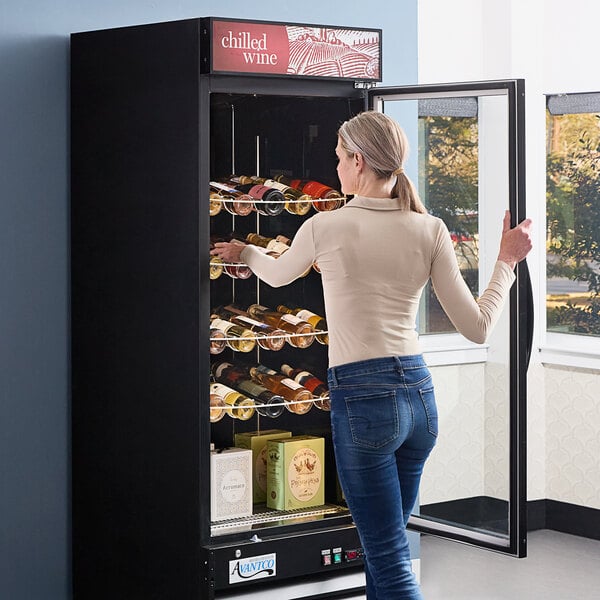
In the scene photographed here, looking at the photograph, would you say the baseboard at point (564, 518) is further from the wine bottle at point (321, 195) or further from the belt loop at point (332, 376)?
the belt loop at point (332, 376)

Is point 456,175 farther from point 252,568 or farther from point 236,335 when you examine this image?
point 252,568

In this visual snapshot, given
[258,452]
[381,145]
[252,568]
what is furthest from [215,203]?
[252,568]

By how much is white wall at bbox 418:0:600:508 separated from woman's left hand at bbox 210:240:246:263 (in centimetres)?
181

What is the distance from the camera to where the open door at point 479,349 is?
3.15 m

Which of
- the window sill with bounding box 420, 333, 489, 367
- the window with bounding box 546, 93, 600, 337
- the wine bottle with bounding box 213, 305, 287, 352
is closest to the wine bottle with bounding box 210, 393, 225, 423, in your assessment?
the wine bottle with bounding box 213, 305, 287, 352

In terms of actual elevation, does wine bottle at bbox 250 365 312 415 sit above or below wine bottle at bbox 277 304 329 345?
below

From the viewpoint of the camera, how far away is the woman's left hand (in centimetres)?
312

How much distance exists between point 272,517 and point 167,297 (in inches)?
30.3

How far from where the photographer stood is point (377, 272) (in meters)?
2.68

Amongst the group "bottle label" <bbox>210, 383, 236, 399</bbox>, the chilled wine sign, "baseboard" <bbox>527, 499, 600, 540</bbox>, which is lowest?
"baseboard" <bbox>527, 499, 600, 540</bbox>

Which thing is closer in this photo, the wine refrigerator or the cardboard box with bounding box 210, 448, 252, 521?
the wine refrigerator

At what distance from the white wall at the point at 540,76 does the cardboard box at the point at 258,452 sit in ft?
5.63

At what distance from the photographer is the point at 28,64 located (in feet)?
11.0

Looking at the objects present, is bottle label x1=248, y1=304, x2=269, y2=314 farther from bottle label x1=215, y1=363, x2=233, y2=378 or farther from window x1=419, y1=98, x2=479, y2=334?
window x1=419, y1=98, x2=479, y2=334
